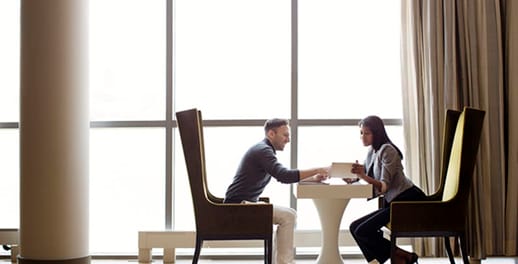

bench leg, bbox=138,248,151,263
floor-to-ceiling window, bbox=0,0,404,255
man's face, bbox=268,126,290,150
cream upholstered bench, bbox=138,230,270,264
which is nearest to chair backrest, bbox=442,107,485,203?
man's face, bbox=268,126,290,150

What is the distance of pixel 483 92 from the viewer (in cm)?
597

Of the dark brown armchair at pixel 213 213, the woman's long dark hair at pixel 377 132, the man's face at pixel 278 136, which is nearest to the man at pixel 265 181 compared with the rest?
the man's face at pixel 278 136

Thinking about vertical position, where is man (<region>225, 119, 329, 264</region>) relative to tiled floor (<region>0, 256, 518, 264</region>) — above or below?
above

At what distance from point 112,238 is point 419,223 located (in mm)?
2889

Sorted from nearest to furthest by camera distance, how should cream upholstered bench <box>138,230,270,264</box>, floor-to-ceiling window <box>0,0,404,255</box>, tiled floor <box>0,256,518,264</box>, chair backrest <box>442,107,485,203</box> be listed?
chair backrest <box>442,107,485,203</box> → tiled floor <box>0,256,518,264</box> → cream upholstered bench <box>138,230,270,264</box> → floor-to-ceiling window <box>0,0,404,255</box>

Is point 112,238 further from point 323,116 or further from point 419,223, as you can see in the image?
point 419,223

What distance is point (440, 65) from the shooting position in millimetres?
5980

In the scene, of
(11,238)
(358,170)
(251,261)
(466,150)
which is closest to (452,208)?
(466,150)

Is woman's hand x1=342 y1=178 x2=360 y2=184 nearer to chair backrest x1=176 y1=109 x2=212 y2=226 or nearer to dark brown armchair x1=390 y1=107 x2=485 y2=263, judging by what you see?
dark brown armchair x1=390 y1=107 x2=485 y2=263

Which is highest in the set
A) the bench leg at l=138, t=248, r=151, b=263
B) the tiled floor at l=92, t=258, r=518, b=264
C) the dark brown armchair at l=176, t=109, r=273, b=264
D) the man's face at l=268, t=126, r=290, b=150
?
the man's face at l=268, t=126, r=290, b=150

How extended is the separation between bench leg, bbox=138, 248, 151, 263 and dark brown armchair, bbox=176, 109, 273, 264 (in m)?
1.35

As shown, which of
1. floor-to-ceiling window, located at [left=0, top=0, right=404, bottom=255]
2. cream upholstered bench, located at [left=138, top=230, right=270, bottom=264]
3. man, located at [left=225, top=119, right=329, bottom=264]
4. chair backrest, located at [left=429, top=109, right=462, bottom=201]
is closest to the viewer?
man, located at [left=225, top=119, right=329, bottom=264]

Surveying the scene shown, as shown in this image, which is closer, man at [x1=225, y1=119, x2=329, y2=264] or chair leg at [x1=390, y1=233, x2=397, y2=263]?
chair leg at [x1=390, y1=233, x2=397, y2=263]

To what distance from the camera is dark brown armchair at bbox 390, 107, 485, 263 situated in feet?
16.3
